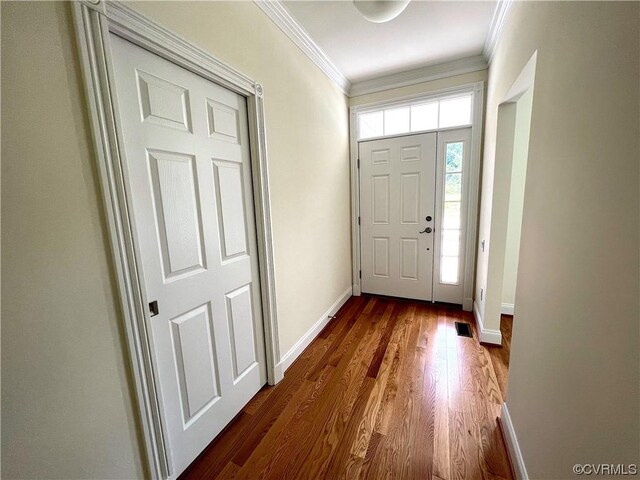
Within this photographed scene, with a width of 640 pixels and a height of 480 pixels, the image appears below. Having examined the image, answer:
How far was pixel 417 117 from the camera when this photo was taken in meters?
2.89

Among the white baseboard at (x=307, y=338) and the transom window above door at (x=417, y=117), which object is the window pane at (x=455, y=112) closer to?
the transom window above door at (x=417, y=117)

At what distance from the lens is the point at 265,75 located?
170 centimetres

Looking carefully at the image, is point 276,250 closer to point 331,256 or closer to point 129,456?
point 331,256

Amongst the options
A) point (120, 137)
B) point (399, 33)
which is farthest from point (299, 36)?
point (120, 137)

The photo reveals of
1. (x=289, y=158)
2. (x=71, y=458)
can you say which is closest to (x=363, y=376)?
(x=71, y=458)

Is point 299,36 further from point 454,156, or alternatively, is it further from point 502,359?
point 502,359

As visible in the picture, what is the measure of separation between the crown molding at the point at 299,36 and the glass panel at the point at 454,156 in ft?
4.67

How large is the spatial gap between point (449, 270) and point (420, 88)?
6.84ft

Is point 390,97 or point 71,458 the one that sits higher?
point 390,97

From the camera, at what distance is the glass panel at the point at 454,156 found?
2746 millimetres

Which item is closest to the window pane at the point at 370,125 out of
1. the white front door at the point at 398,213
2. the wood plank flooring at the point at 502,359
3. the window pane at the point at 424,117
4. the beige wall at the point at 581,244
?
the white front door at the point at 398,213

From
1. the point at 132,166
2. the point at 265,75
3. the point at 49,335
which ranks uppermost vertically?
the point at 265,75

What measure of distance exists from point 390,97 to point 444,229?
1.64 meters

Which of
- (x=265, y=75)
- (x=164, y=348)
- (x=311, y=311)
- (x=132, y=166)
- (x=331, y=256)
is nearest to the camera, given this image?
(x=132, y=166)
